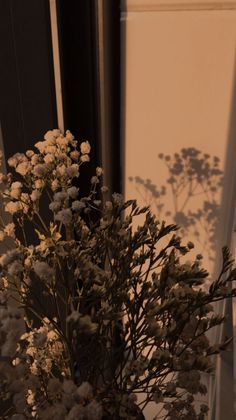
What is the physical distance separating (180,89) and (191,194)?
0.35 meters

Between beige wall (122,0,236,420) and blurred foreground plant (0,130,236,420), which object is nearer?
blurred foreground plant (0,130,236,420)

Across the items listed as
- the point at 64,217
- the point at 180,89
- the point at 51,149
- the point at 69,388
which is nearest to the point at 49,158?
the point at 51,149

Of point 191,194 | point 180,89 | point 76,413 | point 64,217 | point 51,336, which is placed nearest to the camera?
point 76,413

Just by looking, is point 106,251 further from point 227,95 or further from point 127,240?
point 227,95

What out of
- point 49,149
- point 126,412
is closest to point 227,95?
point 49,149

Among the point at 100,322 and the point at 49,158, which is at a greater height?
the point at 49,158

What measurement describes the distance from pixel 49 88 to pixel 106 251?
0.52m

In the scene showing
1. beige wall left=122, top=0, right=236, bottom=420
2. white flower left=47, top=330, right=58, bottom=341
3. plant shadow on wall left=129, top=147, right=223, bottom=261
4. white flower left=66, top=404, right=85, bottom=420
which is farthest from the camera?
plant shadow on wall left=129, top=147, right=223, bottom=261

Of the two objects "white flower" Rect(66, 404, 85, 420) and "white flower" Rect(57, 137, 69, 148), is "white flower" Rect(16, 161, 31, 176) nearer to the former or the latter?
"white flower" Rect(57, 137, 69, 148)

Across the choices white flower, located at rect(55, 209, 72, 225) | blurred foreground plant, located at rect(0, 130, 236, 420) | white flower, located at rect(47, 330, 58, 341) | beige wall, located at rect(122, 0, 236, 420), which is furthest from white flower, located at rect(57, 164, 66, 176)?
beige wall, located at rect(122, 0, 236, 420)

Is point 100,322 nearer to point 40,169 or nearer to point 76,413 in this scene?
point 76,413

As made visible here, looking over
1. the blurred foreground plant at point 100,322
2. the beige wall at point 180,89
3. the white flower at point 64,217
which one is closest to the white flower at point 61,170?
the blurred foreground plant at point 100,322

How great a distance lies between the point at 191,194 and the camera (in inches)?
56.8

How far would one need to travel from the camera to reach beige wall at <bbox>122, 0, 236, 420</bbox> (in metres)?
1.21
